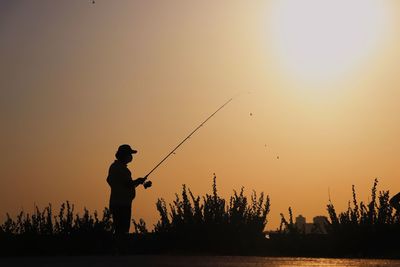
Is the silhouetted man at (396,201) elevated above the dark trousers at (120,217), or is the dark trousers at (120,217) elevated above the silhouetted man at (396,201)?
the silhouetted man at (396,201)

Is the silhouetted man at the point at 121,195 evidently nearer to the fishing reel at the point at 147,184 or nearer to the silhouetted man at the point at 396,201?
the fishing reel at the point at 147,184

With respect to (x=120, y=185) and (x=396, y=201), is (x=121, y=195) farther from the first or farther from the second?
(x=396, y=201)

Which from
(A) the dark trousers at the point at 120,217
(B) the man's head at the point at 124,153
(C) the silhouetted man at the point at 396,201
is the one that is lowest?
(A) the dark trousers at the point at 120,217

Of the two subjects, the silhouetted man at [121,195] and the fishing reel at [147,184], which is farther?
the fishing reel at [147,184]

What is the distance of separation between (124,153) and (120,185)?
1.82ft

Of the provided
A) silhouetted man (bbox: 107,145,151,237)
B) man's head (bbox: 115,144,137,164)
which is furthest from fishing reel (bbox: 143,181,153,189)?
man's head (bbox: 115,144,137,164)

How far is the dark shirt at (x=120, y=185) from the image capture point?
13250mm

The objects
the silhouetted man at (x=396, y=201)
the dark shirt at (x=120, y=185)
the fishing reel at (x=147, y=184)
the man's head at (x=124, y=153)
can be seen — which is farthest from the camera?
the silhouetted man at (x=396, y=201)

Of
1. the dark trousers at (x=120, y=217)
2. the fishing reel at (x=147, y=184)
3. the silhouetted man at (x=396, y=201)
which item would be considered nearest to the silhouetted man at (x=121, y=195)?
the dark trousers at (x=120, y=217)

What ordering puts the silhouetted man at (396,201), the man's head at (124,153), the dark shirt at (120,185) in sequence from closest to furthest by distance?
the dark shirt at (120,185)
the man's head at (124,153)
the silhouetted man at (396,201)

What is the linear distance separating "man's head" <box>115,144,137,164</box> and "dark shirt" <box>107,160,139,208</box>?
13 cm

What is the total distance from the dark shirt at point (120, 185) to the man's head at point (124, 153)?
0.44 ft

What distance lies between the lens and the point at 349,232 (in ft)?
48.9

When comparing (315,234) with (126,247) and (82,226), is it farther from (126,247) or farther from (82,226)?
(82,226)
